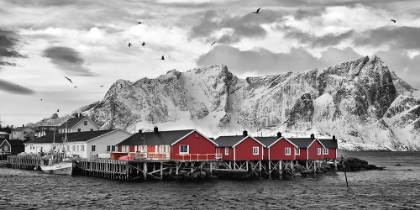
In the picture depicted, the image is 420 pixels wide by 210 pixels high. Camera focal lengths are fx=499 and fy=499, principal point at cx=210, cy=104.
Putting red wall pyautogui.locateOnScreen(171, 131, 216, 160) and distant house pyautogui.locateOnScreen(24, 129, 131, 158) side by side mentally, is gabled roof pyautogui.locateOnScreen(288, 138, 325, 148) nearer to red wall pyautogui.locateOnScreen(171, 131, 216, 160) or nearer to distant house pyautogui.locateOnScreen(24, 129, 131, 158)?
red wall pyautogui.locateOnScreen(171, 131, 216, 160)

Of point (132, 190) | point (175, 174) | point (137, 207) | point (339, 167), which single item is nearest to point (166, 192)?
point (132, 190)

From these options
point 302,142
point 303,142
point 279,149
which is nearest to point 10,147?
point 279,149

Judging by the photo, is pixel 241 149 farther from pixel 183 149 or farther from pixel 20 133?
pixel 20 133

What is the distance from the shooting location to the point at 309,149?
88875 millimetres

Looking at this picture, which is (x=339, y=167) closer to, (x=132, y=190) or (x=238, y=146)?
(x=238, y=146)

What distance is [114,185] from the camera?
63.8 metres

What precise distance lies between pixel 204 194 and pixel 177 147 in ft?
54.6

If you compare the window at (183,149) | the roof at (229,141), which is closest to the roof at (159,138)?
the window at (183,149)

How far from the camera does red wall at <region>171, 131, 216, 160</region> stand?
7112 cm

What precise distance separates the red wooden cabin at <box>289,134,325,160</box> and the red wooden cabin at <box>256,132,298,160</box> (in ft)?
5.58

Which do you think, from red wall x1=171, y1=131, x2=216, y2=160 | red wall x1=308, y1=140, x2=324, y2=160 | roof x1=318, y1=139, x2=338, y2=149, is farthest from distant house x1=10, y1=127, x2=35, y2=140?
red wall x1=308, y1=140, x2=324, y2=160

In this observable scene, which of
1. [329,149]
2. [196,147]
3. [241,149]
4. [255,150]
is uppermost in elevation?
[196,147]

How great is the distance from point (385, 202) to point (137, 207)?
84.9 feet

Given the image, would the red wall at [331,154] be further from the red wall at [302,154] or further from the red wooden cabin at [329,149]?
the red wall at [302,154]
